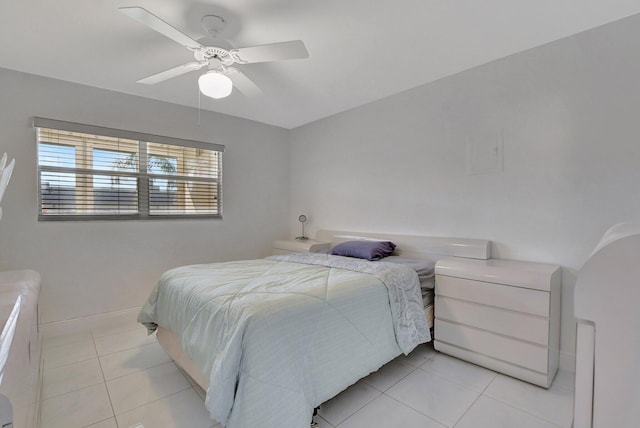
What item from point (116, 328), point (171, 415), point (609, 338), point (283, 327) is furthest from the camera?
point (116, 328)

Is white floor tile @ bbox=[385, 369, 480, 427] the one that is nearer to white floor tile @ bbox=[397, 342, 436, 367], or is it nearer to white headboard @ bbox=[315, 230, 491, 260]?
white floor tile @ bbox=[397, 342, 436, 367]

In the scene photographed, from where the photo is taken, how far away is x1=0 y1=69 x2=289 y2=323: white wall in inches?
102

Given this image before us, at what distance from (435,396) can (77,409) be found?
2.14 metres

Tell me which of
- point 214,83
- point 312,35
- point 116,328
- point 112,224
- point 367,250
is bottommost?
point 116,328

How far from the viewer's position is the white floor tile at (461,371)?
1.99 metres

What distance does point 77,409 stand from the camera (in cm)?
172

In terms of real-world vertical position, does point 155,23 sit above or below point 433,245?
above

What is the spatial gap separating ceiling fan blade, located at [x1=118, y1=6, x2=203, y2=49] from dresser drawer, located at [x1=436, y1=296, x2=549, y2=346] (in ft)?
8.27

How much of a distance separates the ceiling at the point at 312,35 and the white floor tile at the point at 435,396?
7.87ft

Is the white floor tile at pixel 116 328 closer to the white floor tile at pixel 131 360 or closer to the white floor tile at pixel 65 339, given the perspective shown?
the white floor tile at pixel 65 339

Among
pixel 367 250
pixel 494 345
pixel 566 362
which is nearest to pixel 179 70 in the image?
pixel 367 250

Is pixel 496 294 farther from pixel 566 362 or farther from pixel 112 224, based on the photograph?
pixel 112 224

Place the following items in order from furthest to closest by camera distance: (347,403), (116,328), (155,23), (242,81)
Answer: (116,328) → (242,81) → (347,403) → (155,23)

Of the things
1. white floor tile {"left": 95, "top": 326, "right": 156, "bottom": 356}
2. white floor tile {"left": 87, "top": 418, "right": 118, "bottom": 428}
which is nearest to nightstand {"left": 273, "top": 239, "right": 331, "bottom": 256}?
white floor tile {"left": 95, "top": 326, "right": 156, "bottom": 356}
